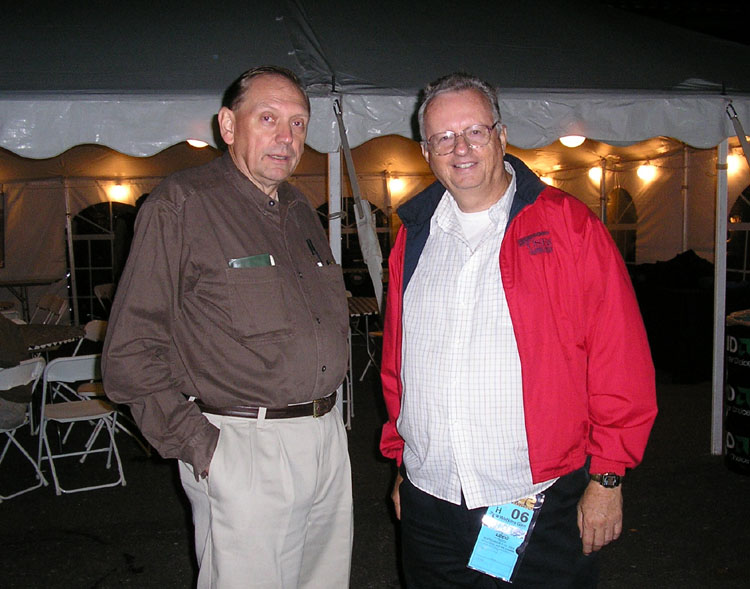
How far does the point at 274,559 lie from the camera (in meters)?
1.91

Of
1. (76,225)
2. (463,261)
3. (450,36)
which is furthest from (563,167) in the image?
(463,261)

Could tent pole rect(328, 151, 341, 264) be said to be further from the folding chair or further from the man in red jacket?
the folding chair

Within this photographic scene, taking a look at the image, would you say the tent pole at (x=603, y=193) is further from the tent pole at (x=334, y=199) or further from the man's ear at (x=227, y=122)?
the man's ear at (x=227, y=122)

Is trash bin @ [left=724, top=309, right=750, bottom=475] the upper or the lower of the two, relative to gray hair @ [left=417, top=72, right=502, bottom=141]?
lower

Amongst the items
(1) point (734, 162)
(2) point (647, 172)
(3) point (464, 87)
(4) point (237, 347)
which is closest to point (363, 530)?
(4) point (237, 347)

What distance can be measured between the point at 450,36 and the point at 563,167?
794 cm

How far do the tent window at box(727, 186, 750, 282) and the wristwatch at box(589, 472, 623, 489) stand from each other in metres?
7.87

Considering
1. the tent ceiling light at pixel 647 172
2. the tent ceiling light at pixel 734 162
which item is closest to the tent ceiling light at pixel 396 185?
the tent ceiling light at pixel 647 172

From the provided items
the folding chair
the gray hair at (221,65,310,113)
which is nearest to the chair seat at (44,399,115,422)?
the gray hair at (221,65,310,113)

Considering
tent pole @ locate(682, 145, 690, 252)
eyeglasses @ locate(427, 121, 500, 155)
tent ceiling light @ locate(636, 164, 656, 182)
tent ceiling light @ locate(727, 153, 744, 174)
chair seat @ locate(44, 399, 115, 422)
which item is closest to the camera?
eyeglasses @ locate(427, 121, 500, 155)

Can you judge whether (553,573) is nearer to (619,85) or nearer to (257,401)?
(257,401)

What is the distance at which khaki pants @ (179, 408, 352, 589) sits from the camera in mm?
1853

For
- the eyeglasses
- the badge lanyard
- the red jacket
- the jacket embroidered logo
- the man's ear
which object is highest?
the man's ear

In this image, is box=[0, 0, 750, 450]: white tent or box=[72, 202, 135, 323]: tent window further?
box=[72, 202, 135, 323]: tent window
